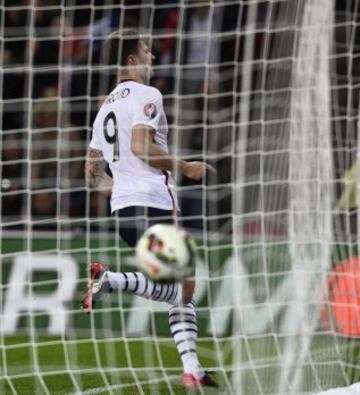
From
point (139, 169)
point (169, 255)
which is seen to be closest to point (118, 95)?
point (139, 169)

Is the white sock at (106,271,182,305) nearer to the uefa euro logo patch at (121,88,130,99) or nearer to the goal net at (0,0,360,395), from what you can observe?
the goal net at (0,0,360,395)

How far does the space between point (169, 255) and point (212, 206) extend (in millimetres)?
5078

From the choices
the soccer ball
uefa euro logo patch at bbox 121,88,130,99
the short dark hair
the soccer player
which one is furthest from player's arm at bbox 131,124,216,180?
the soccer ball

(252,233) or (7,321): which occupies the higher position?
(252,233)

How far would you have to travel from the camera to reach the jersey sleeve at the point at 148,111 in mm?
6609

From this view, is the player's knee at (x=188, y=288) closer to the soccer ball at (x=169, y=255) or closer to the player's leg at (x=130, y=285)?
the player's leg at (x=130, y=285)

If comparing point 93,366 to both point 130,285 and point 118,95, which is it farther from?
point 118,95

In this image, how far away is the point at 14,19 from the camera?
1094 cm

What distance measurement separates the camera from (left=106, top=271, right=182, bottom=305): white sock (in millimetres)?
6594

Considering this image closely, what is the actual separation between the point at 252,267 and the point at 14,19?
9.74 ft

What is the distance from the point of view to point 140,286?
6645 mm

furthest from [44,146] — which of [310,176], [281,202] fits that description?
[310,176]

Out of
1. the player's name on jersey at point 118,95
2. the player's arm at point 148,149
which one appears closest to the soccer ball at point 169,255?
the player's arm at point 148,149

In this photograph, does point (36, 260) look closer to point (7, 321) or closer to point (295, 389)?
point (7, 321)
